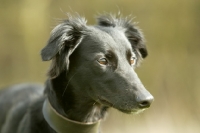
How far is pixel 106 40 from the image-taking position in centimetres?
405

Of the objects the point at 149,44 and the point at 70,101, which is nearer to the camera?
the point at 70,101

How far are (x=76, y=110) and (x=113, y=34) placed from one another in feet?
2.48

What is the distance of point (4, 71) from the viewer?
28.8 ft

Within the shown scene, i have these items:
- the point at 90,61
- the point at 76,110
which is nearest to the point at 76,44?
the point at 90,61

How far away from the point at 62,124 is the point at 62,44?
27.3 inches

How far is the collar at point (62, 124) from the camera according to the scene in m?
4.01

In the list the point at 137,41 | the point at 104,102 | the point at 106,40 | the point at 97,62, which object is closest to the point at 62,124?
the point at 104,102

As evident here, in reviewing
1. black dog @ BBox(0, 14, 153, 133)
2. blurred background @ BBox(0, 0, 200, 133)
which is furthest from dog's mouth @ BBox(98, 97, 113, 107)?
blurred background @ BBox(0, 0, 200, 133)

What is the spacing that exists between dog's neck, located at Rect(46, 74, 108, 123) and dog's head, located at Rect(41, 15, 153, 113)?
2.5 inches

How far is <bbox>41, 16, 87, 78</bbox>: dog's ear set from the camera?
3.84m

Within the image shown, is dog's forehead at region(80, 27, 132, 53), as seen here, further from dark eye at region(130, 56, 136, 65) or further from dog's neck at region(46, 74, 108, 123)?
dog's neck at region(46, 74, 108, 123)

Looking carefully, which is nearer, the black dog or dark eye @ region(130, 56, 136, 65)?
the black dog

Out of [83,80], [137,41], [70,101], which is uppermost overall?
[137,41]

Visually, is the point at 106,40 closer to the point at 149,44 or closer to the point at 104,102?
the point at 104,102
